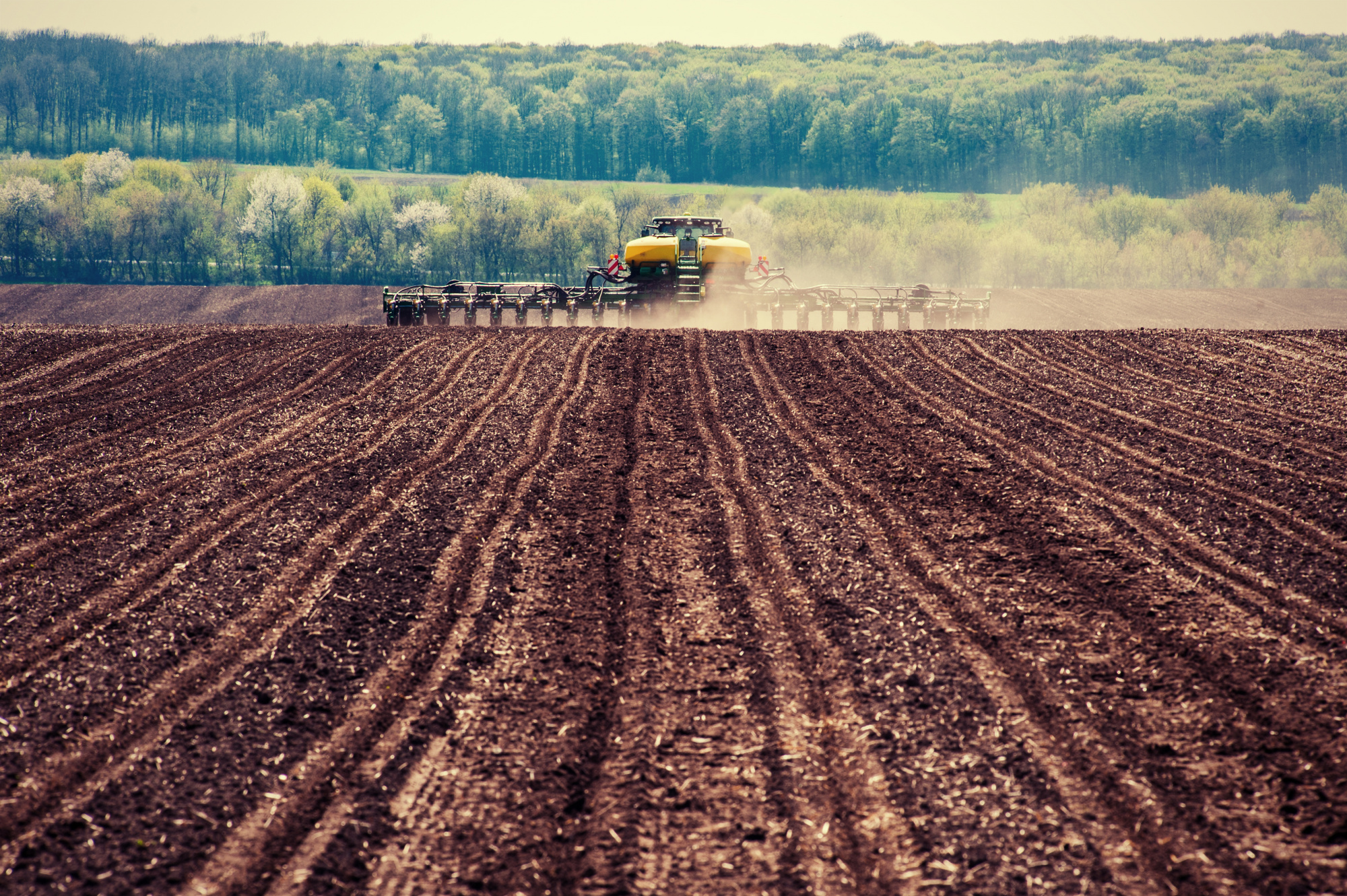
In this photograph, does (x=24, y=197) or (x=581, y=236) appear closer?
(x=24, y=197)

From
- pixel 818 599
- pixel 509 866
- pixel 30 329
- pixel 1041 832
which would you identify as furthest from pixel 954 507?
pixel 30 329

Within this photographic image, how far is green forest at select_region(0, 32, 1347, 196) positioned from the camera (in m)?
102

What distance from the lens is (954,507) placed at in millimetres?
9562

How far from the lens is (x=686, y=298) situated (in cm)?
2788

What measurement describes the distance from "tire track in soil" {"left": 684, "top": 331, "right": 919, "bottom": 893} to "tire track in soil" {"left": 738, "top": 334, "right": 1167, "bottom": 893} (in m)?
0.86

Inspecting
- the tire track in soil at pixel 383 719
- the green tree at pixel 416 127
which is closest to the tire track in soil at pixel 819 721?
the tire track in soil at pixel 383 719

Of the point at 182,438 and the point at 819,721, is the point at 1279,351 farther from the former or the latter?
the point at 182,438

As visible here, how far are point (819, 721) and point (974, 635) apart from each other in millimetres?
1690

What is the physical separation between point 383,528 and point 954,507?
555 centimetres

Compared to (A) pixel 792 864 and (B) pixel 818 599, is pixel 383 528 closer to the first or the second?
(B) pixel 818 599

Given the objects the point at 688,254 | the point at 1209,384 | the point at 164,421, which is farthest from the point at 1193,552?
the point at 688,254

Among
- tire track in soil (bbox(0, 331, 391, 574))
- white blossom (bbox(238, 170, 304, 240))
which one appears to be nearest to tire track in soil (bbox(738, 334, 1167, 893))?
tire track in soil (bbox(0, 331, 391, 574))

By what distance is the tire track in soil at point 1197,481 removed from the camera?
8477mm

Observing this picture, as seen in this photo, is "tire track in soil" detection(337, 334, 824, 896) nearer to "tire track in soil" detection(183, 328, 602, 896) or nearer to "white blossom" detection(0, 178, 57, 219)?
"tire track in soil" detection(183, 328, 602, 896)
